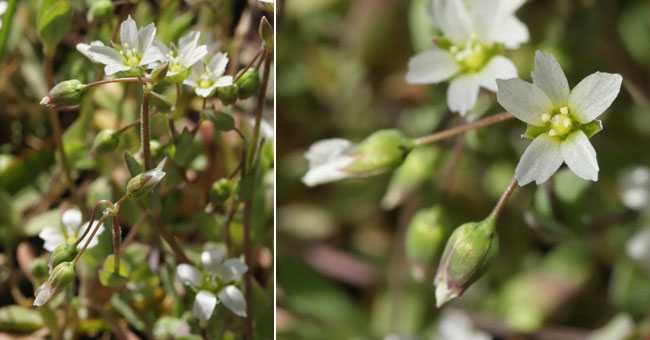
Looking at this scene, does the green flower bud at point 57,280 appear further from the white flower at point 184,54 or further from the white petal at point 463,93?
the white petal at point 463,93

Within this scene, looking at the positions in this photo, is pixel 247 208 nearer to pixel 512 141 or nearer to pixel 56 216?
pixel 56 216

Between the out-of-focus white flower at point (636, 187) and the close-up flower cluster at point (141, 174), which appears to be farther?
the out-of-focus white flower at point (636, 187)

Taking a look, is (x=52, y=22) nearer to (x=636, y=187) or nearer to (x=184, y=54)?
(x=184, y=54)

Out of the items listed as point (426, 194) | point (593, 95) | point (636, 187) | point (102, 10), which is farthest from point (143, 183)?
point (636, 187)

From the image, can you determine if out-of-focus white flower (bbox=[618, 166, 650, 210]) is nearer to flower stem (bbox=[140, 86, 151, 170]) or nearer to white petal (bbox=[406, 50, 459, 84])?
white petal (bbox=[406, 50, 459, 84])

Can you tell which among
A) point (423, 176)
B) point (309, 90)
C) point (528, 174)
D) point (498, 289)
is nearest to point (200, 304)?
point (528, 174)

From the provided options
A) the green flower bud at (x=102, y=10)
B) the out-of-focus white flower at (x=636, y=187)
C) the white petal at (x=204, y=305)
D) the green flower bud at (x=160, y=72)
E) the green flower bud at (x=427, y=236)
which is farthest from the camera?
the out-of-focus white flower at (x=636, y=187)

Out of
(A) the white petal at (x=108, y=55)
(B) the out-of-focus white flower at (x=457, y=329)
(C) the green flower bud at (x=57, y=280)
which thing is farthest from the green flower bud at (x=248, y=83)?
(B) the out-of-focus white flower at (x=457, y=329)
